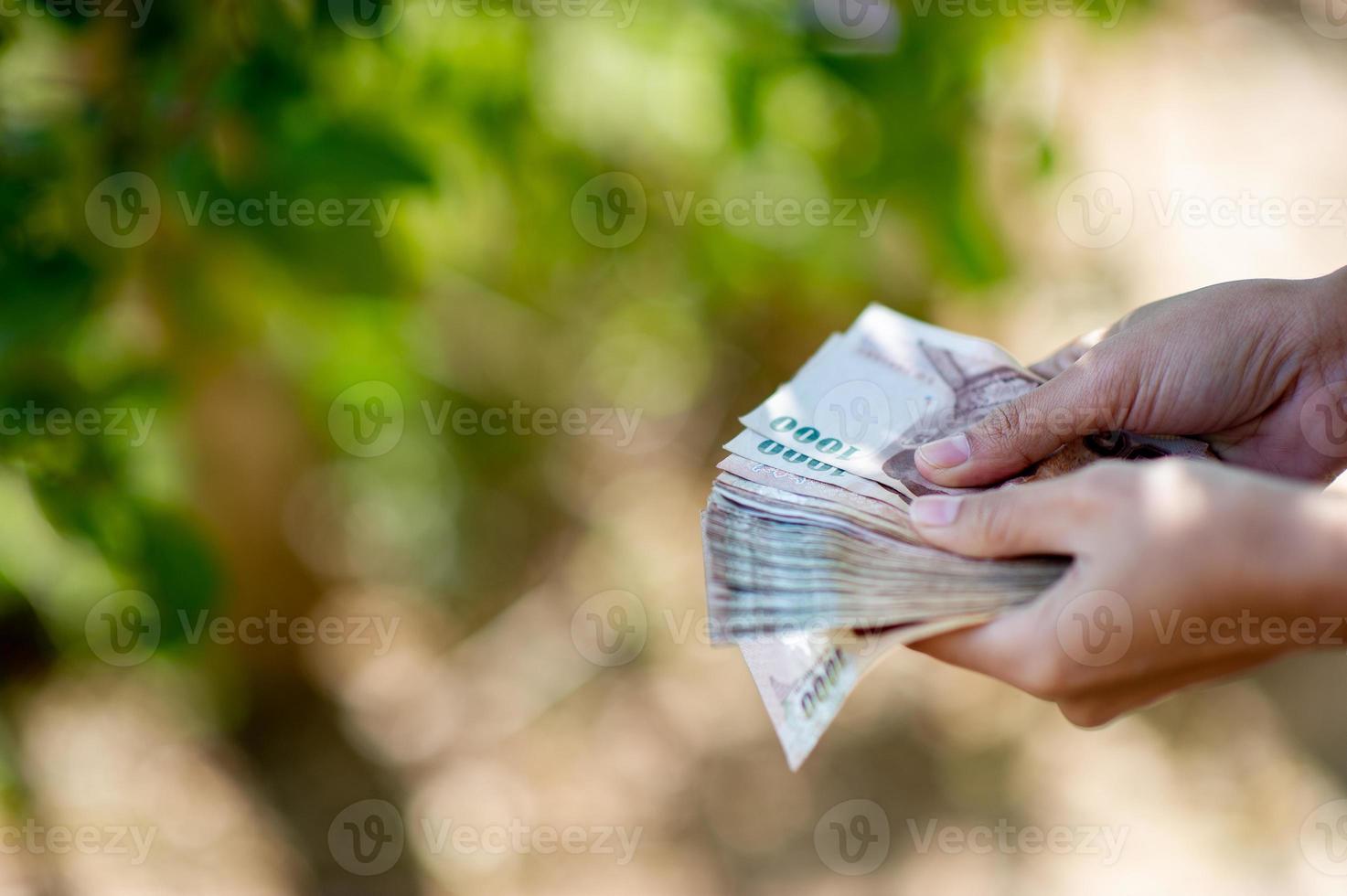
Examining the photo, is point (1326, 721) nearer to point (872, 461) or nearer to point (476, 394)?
point (872, 461)

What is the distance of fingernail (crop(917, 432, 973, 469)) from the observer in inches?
55.9

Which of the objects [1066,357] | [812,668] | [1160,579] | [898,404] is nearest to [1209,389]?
[1066,357]

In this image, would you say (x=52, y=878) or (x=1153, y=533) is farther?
(x=52, y=878)

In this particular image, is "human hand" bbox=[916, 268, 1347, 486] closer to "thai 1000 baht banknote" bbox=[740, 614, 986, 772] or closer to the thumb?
the thumb

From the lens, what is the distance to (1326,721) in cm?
325

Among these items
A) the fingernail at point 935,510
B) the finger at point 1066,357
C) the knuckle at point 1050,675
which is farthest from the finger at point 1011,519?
the finger at point 1066,357

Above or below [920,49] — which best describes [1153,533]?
below

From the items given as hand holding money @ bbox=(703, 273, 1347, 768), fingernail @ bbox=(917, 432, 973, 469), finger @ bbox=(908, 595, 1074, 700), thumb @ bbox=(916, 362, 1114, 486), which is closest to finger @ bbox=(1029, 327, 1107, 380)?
hand holding money @ bbox=(703, 273, 1347, 768)

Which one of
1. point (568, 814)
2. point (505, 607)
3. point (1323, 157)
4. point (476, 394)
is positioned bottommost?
point (568, 814)

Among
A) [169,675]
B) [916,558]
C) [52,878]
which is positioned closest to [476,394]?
[169,675]

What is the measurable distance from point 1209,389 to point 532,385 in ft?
8.88

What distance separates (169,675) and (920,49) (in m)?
2.90

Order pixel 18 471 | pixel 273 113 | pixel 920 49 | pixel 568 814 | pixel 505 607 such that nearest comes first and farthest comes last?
1. pixel 273 113
2. pixel 18 471
3. pixel 920 49
4. pixel 568 814
5. pixel 505 607

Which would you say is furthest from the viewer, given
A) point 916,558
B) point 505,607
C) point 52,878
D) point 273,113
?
point 505,607
